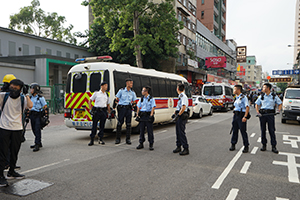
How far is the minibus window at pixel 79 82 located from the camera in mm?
9031

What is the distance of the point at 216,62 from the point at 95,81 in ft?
115

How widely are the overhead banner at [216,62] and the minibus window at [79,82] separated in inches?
1364

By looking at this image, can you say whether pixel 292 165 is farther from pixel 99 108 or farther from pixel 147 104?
pixel 99 108

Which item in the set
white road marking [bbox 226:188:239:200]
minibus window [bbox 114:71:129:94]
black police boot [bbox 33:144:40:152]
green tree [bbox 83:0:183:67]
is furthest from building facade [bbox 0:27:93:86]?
white road marking [bbox 226:188:239:200]

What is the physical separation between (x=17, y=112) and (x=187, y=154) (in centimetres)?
416

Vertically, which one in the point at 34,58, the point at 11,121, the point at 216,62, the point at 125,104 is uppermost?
the point at 216,62

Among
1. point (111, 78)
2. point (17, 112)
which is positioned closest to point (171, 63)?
point (111, 78)

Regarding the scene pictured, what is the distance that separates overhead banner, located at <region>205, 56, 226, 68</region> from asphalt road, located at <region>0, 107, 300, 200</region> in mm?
34074

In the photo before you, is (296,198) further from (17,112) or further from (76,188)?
(17,112)

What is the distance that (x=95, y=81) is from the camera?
29.1ft

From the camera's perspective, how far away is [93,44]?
29.4m

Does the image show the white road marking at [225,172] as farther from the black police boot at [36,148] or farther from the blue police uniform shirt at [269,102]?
the black police boot at [36,148]

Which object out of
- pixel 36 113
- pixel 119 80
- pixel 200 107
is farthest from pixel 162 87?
pixel 36 113

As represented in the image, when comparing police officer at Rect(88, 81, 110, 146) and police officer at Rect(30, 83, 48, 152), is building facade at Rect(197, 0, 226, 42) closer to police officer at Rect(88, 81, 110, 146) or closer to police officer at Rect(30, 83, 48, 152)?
police officer at Rect(88, 81, 110, 146)
